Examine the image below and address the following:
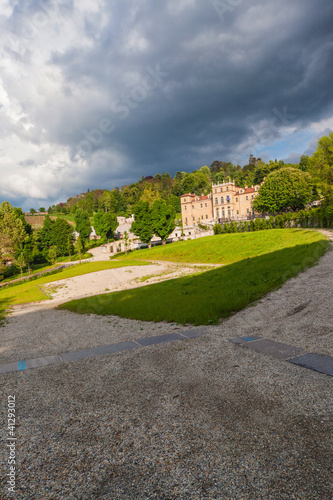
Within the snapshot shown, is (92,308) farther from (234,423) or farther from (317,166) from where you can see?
(317,166)

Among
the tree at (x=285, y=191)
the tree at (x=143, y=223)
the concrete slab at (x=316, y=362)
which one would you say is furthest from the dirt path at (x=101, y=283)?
the tree at (x=285, y=191)

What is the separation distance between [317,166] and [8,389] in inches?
1878

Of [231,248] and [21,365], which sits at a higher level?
[231,248]

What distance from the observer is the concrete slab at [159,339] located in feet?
29.8

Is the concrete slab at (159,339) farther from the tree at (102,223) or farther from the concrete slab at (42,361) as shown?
the tree at (102,223)

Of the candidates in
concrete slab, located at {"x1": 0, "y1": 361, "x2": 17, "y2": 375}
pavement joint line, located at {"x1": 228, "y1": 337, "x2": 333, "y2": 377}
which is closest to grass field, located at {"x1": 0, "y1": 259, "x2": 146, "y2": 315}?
concrete slab, located at {"x1": 0, "y1": 361, "x2": 17, "y2": 375}

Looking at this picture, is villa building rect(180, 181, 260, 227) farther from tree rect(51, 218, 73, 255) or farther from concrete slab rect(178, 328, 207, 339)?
concrete slab rect(178, 328, 207, 339)

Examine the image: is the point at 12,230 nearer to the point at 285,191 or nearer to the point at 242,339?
the point at 242,339

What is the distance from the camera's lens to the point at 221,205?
327ft

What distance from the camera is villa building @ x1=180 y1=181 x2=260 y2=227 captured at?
311 feet

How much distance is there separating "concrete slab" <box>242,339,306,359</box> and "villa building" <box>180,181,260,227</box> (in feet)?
282

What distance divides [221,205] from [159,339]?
94.8 meters

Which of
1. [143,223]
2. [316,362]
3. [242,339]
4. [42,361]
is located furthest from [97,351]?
[143,223]

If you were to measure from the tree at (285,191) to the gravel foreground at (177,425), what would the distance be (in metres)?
68.6
